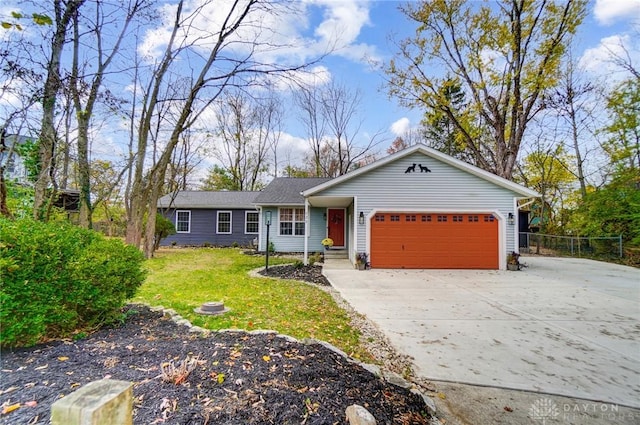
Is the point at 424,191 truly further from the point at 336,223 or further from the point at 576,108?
the point at 576,108

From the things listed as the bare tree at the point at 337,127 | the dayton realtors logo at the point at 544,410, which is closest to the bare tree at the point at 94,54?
the dayton realtors logo at the point at 544,410

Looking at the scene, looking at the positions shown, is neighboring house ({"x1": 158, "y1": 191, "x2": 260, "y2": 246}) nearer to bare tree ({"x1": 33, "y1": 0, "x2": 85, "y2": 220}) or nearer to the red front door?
the red front door

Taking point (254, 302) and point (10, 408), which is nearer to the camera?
point (10, 408)

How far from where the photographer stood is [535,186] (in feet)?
72.3

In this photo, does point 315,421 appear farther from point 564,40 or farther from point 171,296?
point 564,40

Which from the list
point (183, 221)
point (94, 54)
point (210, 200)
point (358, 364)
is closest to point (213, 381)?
point (358, 364)

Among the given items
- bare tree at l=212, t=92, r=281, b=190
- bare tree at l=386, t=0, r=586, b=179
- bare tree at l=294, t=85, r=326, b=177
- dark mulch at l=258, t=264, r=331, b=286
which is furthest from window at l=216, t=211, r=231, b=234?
bare tree at l=386, t=0, r=586, b=179

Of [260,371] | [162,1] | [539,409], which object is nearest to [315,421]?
[260,371]

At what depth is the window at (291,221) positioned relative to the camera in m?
15.0

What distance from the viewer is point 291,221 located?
15039 mm

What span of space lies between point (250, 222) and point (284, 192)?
10.4 feet

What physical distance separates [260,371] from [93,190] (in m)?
18.9

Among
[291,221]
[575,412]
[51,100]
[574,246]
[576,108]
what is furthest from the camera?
[576,108]

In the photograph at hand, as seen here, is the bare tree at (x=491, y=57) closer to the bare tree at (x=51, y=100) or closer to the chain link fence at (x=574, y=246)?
the chain link fence at (x=574, y=246)
